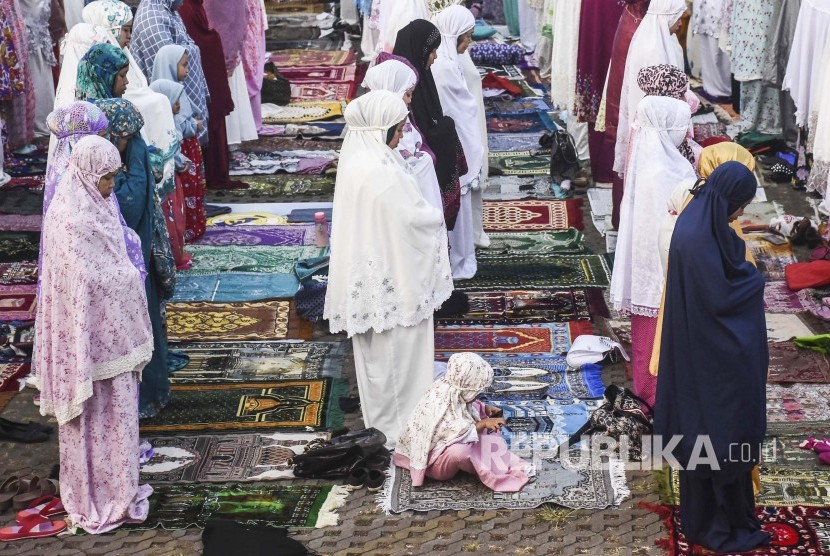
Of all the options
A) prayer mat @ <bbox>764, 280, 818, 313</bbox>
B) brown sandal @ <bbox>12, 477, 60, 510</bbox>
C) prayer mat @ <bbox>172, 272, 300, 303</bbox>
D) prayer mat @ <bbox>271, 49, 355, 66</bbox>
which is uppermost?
prayer mat @ <bbox>271, 49, 355, 66</bbox>

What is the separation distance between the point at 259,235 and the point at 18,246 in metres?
1.48

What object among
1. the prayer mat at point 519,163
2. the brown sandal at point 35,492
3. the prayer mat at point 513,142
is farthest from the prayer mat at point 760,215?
the brown sandal at point 35,492

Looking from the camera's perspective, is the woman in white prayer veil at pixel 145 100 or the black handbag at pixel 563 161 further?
the black handbag at pixel 563 161

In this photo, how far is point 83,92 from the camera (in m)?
5.75

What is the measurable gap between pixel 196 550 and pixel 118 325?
859 millimetres

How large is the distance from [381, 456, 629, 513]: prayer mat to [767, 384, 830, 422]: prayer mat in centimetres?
89

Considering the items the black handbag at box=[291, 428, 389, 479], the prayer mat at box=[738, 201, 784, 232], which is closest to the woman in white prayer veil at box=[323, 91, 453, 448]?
the black handbag at box=[291, 428, 389, 479]

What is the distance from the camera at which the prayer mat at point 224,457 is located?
5047 mm

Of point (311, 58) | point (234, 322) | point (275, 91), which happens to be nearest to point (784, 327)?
point (234, 322)

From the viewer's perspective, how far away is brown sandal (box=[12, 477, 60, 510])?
4832 millimetres

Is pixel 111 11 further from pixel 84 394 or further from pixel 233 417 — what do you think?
pixel 84 394

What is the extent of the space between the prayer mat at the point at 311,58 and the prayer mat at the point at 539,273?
20.5 feet

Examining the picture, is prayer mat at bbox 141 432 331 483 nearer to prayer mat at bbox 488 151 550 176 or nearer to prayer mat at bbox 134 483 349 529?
prayer mat at bbox 134 483 349 529

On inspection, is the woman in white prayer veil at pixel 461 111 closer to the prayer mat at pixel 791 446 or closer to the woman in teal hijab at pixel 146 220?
the woman in teal hijab at pixel 146 220
